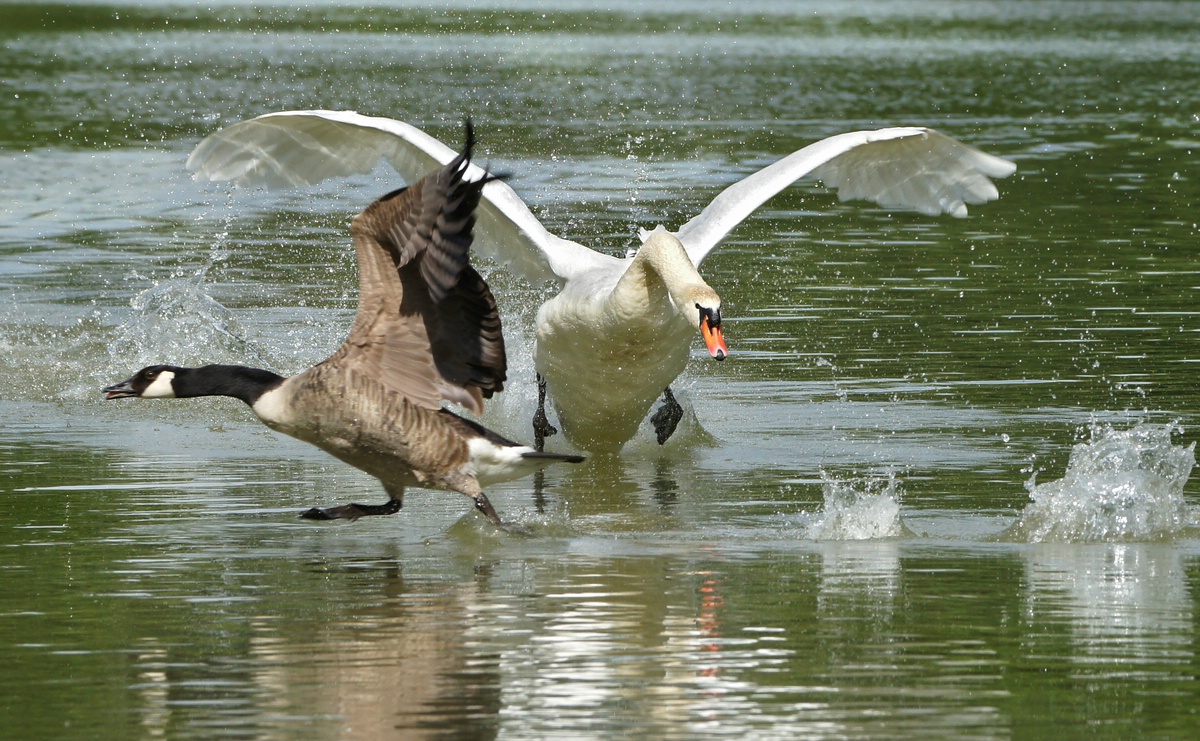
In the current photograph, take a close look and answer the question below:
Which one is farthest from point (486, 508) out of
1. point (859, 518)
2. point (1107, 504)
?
point (1107, 504)

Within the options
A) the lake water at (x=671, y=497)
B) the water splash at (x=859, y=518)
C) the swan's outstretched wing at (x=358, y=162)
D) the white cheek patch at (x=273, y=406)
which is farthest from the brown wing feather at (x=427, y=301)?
the swan's outstretched wing at (x=358, y=162)

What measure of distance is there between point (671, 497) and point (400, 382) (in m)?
1.78

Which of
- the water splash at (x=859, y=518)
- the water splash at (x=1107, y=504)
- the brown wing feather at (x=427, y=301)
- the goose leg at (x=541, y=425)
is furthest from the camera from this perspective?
the goose leg at (x=541, y=425)

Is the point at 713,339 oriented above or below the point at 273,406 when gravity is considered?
above

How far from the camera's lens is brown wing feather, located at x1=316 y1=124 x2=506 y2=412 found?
840cm

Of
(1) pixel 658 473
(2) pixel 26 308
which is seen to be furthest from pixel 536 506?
(2) pixel 26 308

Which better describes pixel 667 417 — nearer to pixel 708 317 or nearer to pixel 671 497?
pixel 671 497

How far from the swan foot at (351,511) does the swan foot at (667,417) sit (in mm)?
2742

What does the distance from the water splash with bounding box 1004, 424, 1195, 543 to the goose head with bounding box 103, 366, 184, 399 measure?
386 cm

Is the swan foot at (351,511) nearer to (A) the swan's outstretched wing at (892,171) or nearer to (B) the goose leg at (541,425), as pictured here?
(B) the goose leg at (541,425)

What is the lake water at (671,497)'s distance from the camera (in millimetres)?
6664

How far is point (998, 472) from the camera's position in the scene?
10.5m

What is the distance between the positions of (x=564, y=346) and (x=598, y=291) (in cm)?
57

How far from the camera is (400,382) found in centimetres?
934
